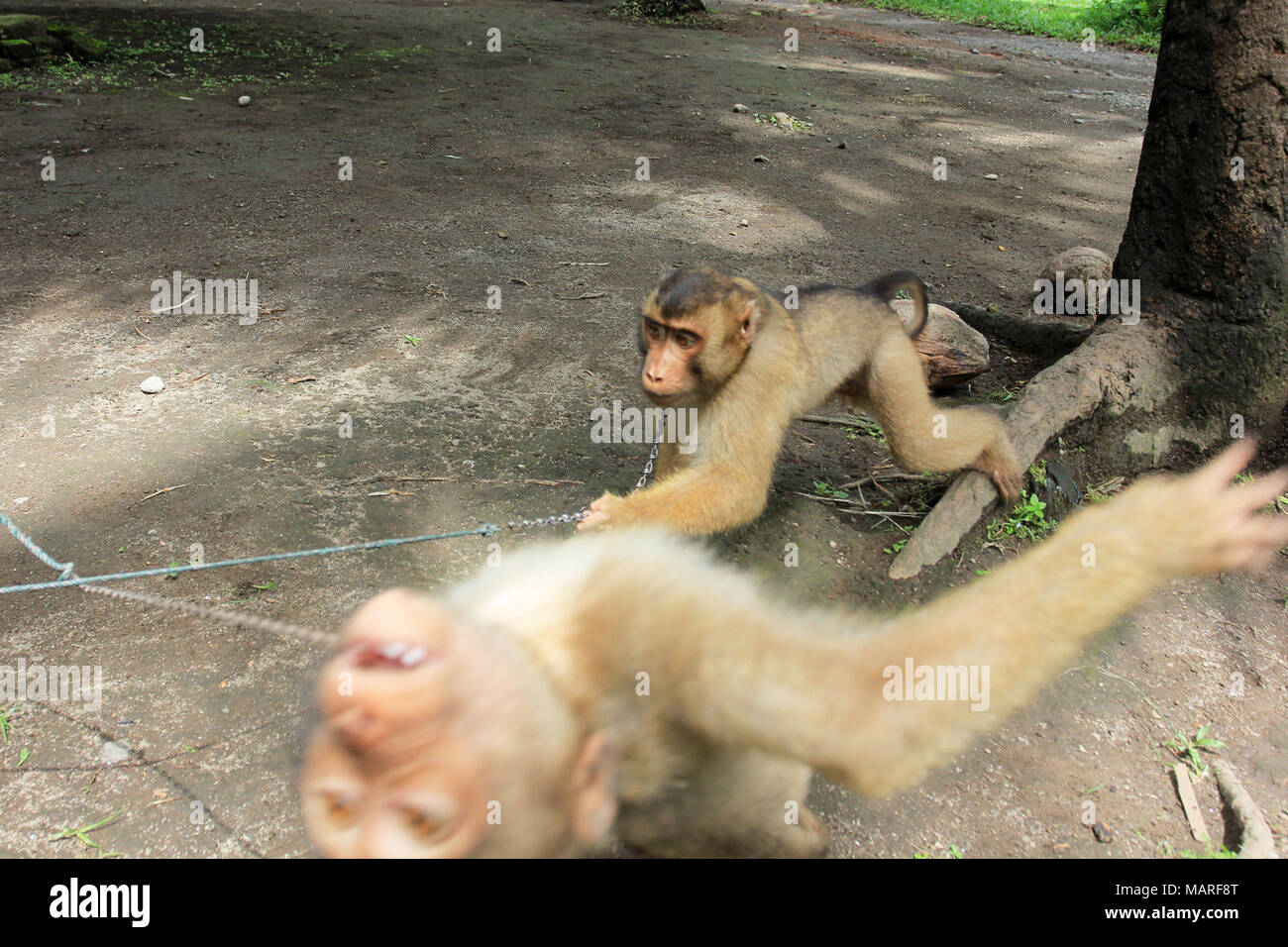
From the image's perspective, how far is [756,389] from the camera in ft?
15.0

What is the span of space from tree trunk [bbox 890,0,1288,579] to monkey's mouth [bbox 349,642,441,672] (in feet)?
11.7

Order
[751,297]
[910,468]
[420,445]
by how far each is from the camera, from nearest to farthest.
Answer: [751,297] < [910,468] < [420,445]

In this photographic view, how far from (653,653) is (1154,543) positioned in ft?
4.05

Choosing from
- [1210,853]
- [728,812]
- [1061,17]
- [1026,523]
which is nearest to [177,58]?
[1026,523]

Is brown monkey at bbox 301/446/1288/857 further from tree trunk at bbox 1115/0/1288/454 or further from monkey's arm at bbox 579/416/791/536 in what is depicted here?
tree trunk at bbox 1115/0/1288/454

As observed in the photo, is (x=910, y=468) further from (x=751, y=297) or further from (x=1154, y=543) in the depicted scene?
(x=1154, y=543)

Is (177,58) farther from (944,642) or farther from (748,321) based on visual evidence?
(944,642)

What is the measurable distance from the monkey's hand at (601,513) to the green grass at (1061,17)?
2141cm

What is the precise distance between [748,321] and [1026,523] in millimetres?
2012

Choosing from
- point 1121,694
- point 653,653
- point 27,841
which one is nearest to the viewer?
point 653,653

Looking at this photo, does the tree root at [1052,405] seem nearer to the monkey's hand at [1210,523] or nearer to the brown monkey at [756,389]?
the brown monkey at [756,389]

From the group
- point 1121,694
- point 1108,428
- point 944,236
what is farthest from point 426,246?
point 1121,694

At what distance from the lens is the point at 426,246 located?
8.30m

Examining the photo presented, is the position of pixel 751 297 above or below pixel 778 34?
below
